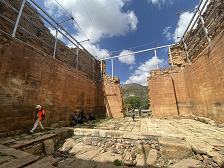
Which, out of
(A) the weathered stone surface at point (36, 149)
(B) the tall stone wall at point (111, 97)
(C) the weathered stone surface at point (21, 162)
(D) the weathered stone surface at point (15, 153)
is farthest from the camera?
(B) the tall stone wall at point (111, 97)

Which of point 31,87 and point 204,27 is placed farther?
point 204,27

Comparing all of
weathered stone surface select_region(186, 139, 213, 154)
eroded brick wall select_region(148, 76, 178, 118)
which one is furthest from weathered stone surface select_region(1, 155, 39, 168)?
eroded brick wall select_region(148, 76, 178, 118)

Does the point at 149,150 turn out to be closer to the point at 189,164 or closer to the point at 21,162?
the point at 189,164

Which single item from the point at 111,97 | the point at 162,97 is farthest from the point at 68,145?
the point at 162,97

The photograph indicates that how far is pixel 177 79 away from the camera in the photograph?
9.99 meters

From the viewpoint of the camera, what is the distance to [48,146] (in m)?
4.14

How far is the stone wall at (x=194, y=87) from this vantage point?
5.70 metres

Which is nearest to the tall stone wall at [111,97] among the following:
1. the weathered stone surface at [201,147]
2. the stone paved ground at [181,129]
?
the stone paved ground at [181,129]

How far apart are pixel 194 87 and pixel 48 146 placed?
10.4m

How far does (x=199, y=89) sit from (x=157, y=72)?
3852mm

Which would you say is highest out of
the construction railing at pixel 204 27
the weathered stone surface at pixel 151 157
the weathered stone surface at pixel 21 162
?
the construction railing at pixel 204 27

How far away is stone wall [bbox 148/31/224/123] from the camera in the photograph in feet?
18.7

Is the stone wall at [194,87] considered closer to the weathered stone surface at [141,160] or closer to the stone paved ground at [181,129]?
the stone paved ground at [181,129]

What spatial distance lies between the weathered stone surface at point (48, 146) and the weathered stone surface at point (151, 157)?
3.74 m
